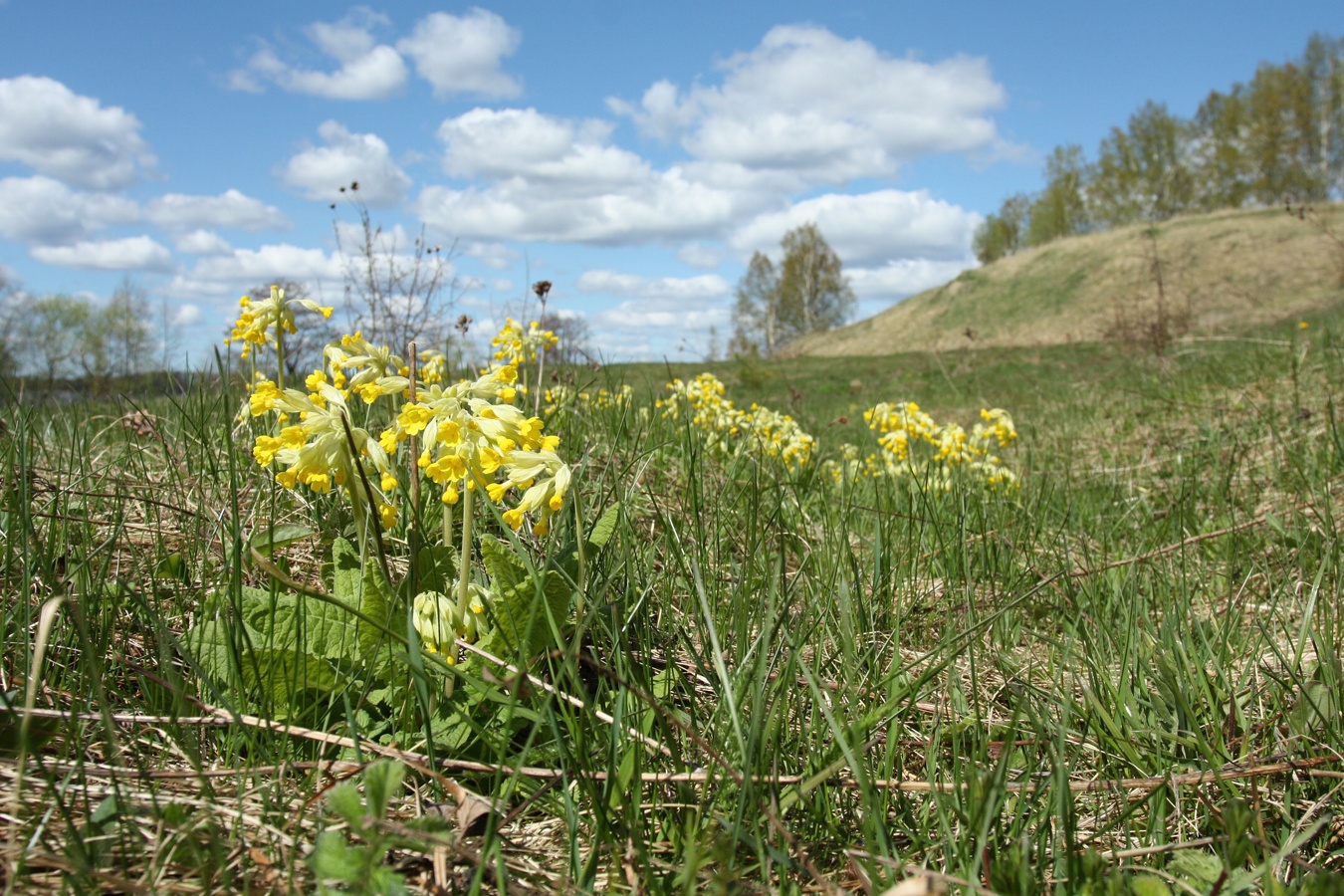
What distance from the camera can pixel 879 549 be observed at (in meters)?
2.20

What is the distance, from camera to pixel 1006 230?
66.5 m

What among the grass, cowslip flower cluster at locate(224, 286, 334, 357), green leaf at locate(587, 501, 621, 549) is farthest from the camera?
cowslip flower cluster at locate(224, 286, 334, 357)

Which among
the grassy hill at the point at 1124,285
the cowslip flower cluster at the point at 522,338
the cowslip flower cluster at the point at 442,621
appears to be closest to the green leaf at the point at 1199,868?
the cowslip flower cluster at the point at 442,621

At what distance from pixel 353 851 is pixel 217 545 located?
4.14ft

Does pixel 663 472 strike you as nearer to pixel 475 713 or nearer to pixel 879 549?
pixel 879 549

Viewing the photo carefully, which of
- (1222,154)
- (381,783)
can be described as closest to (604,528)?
(381,783)

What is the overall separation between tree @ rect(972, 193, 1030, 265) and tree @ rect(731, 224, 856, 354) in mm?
A: 14791

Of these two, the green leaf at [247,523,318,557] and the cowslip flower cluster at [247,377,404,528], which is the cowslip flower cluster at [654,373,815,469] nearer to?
the green leaf at [247,523,318,557]

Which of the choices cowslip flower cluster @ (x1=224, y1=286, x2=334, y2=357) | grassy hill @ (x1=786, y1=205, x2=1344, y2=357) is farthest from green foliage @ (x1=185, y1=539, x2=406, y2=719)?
grassy hill @ (x1=786, y1=205, x2=1344, y2=357)

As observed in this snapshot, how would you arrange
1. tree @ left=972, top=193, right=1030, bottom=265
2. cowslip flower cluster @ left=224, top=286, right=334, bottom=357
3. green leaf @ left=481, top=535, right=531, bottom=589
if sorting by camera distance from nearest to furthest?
green leaf @ left=481, top=535, right=531, bottom=589 → cowslip flower cluster @ left=224, top=286, right=334, bottom=357 → tree @ left=972, top=193, right=1030, bottom=265

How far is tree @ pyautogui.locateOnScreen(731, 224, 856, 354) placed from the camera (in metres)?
59.3

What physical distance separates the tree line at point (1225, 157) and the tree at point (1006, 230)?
6178mm

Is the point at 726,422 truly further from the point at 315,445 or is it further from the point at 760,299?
the point at 760,299

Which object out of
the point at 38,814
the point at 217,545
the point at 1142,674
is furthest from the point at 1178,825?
the point at 217,545
